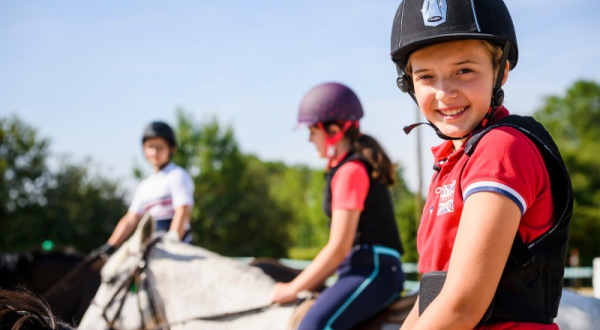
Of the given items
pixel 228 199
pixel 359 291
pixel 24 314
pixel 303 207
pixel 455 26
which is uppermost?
pixel 455 26

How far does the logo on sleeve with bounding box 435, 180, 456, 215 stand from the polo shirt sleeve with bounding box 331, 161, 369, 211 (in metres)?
1.77

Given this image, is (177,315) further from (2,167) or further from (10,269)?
(2,167)

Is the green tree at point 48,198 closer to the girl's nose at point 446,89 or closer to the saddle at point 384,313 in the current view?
the saddle at point 384,313

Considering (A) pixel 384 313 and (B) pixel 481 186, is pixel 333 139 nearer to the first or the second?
(A) pixel 384 313

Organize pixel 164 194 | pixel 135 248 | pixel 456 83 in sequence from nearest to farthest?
1. pixel 456 83
2. pixel 135 248
3. pixel 164 194

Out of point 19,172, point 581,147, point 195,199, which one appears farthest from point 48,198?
point 581,147

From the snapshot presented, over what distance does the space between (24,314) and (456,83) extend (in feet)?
3.71

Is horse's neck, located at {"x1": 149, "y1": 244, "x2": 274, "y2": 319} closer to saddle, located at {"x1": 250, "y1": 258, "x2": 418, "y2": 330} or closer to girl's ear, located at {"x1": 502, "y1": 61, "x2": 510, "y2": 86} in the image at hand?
saddle, located at {"x1": 250, "y1": 258, "x2": 418, "y2": 330}

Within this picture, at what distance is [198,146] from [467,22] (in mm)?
35692

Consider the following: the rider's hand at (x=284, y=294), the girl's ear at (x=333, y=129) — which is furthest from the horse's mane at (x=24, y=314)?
the girl's ear at (x=333, y=129)

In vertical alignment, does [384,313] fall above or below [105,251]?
above

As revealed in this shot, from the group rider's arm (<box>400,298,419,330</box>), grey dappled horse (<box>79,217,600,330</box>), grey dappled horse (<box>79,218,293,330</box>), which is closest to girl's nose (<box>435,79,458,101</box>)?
rider's arm (<box>400,298,419,330</box>)

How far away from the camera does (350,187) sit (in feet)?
10.8

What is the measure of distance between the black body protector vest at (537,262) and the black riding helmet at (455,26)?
6.8 inches
